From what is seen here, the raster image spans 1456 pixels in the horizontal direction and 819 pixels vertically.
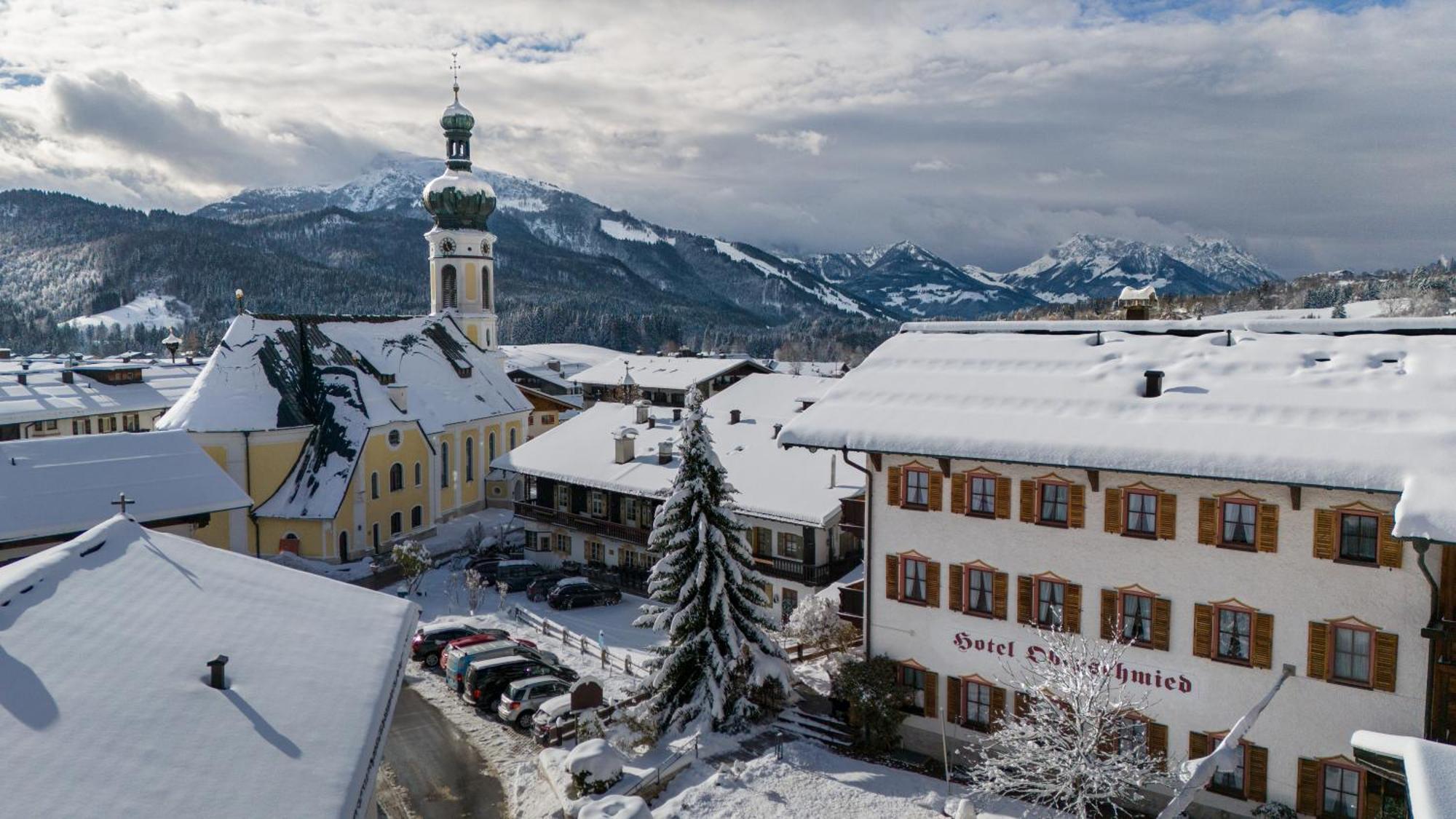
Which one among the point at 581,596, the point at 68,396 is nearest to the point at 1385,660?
the point at 581,596

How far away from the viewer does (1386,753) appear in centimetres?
1194

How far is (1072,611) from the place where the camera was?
80.8 feet

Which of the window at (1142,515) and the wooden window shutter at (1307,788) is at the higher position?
the window at (1142,515)

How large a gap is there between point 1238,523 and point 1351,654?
3448 millimetres

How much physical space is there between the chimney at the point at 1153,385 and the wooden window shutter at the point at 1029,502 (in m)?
3.51

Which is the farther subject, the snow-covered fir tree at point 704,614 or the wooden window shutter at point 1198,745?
the snow-covered fir tree at point 704,614

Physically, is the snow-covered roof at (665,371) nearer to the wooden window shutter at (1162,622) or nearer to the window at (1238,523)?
the wooden window shutter at (1162,622)

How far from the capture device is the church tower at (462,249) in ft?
247

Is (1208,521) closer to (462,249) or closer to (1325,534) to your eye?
(1325,534)

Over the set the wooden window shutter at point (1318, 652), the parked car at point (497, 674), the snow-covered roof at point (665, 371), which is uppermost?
the snow-covered roof at point (665, 371)

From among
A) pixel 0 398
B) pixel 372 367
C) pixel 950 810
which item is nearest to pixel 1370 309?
pixel 372 367

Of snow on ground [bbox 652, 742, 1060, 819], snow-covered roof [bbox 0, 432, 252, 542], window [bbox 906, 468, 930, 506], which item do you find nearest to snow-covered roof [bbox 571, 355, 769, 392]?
snow-covered roof [bbox 0, 432, 252, 542]

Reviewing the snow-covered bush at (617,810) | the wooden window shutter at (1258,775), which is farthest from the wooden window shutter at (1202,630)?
the snow-covered bush at (617,810)

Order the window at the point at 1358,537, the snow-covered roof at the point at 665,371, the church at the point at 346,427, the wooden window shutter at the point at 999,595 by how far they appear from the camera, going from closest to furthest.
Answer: the window at the point at 1358,537 < the wooden window shutter at the point at 999,595 < the church at the point at 346,427 < the snow-covered roof at the point at 665,371
